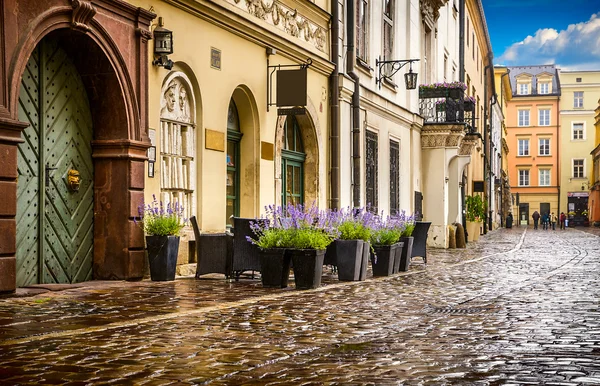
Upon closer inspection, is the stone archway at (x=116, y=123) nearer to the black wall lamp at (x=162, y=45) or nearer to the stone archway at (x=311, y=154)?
the black wall lamp at (x=162, y=45)

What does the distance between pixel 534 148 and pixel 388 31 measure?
78.1 meters

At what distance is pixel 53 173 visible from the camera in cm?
1091

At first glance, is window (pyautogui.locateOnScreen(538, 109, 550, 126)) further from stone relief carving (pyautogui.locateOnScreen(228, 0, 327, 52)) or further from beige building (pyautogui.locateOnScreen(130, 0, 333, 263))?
stone relief carving (pyautogui.locateOnScreen(228, 0, 327, 52))

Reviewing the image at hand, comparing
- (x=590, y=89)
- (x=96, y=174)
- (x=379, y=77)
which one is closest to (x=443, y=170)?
(x=379, y=77)

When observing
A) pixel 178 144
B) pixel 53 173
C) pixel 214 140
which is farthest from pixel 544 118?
pixel 53 173

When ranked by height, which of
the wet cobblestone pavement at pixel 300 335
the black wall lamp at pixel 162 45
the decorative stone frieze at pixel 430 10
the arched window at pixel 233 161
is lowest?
the wet cobblestone pavement at pixel 300 335

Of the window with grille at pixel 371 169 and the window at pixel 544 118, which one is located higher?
the window at pixel 544 118

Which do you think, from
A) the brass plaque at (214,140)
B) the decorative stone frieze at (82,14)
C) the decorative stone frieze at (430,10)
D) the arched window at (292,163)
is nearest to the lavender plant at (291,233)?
the brass plaque at (214,140)

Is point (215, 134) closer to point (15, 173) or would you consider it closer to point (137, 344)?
point (15, 173)

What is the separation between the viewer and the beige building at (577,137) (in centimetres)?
9719

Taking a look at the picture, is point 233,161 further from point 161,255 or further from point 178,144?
point 161,255

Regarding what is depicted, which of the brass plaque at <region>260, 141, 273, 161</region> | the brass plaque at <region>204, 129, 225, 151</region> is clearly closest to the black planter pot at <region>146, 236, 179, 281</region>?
the brass plaque at <region>204, 129, 225, 151</region>

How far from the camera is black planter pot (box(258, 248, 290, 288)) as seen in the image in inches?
454

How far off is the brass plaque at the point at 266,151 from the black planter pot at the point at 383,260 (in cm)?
269
